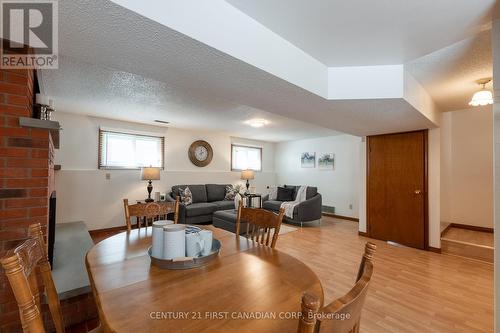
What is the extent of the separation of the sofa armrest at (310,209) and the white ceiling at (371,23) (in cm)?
342

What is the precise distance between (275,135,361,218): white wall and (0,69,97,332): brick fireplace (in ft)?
17.0

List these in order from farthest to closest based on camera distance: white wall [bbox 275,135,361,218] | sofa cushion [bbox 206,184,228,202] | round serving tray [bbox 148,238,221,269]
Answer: white wall [bbox 275,135,361,218] → sofa cushion [bbox 206,184,228,202] → round serving tray [bbox 148,238,221,269]

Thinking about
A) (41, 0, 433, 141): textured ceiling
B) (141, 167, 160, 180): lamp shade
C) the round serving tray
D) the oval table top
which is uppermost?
(41, 0, 433, 141): textured ceiling

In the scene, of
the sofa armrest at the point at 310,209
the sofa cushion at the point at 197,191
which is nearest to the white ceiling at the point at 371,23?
the sofa armrest at the point at 310,209

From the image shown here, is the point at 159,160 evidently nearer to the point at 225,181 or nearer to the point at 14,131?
the point at 225,181

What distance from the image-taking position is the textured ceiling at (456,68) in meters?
1.84

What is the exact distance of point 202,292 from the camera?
882mm

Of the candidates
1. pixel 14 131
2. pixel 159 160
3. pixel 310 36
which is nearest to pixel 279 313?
pixel 310 36

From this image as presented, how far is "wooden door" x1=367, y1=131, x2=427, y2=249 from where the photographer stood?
3623mm

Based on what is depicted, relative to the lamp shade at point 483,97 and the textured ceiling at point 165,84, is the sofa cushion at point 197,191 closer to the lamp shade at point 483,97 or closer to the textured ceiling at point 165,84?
the textured ceiling at point 165,84

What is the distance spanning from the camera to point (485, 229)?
4074 mm

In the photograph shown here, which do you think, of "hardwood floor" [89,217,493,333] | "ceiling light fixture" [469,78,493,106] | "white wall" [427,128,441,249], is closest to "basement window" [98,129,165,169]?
"hardwood floor" [89,217,493,333]

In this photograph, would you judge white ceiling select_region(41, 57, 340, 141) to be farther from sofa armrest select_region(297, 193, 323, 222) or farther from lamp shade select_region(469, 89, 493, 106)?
lamp shade select_region(469, 89, 493, 106)

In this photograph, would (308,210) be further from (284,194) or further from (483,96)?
(483,96)
